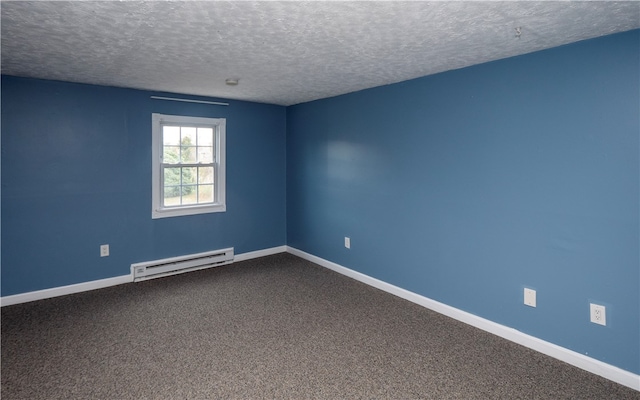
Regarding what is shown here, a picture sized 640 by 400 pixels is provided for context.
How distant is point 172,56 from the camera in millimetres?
2672

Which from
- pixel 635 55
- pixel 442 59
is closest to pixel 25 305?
pixel 442 59

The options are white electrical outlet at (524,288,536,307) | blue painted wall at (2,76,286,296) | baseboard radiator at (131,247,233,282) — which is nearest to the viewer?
white electrical outlet at (524,288,536,307)

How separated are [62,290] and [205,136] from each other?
7.50 ft

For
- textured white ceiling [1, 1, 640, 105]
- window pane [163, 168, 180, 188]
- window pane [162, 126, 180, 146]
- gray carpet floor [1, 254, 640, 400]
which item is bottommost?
gray carpet floor [1, 254, 640, 400]

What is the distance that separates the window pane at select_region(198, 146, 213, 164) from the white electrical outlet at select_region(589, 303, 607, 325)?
13.5ft

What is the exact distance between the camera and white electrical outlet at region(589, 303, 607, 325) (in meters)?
2.27

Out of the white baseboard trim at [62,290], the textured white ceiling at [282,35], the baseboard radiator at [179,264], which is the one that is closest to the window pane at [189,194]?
the baseboard radiator at [179,264]

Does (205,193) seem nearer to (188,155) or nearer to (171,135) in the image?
(188,155)

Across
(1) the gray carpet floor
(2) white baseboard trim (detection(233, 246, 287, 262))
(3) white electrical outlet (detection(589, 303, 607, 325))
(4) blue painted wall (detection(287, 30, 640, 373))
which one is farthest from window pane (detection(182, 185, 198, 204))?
(3) white electrical outlet (detection(589, 303, 607, 325))

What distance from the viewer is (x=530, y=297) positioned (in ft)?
8.61

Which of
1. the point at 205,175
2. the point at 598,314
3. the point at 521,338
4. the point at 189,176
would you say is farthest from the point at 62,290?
the point at 598,314

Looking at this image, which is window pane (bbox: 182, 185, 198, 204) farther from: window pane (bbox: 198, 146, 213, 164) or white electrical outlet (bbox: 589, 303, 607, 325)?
white electrical outlet (bbox: 589, 303, 607, 325)

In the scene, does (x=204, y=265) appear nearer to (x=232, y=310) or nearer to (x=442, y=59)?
(x=232, y=310)

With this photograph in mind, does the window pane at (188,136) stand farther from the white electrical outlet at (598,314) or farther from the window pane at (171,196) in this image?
the white electrical outlet at (598,314)
